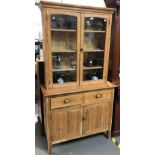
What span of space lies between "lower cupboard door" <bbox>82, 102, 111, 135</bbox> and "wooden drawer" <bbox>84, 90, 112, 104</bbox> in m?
0.06

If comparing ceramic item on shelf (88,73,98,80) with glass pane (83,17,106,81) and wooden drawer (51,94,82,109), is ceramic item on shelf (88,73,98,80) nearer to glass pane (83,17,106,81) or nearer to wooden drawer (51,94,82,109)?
glass pane (83,17,106,81)

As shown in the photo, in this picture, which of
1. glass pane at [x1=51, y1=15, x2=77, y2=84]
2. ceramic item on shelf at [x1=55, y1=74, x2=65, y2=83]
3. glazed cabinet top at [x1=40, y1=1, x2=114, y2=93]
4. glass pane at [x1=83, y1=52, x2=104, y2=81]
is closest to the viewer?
glazed cabinet top at [x1=40, y1=1, x2=114, y2=93]

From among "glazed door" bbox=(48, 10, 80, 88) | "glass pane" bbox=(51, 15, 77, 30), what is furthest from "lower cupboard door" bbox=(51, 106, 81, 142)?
"glass pane" bbox=(51, 15, 77, 30)

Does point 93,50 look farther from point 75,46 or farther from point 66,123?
point 66,123

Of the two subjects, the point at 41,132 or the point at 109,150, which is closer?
the point at 109,150

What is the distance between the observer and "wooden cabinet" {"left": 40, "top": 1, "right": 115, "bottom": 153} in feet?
5.90

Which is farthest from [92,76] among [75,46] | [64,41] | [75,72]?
[64,41]

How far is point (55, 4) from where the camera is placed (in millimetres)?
1650

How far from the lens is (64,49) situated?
202 centimetres

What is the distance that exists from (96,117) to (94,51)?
88 cm
